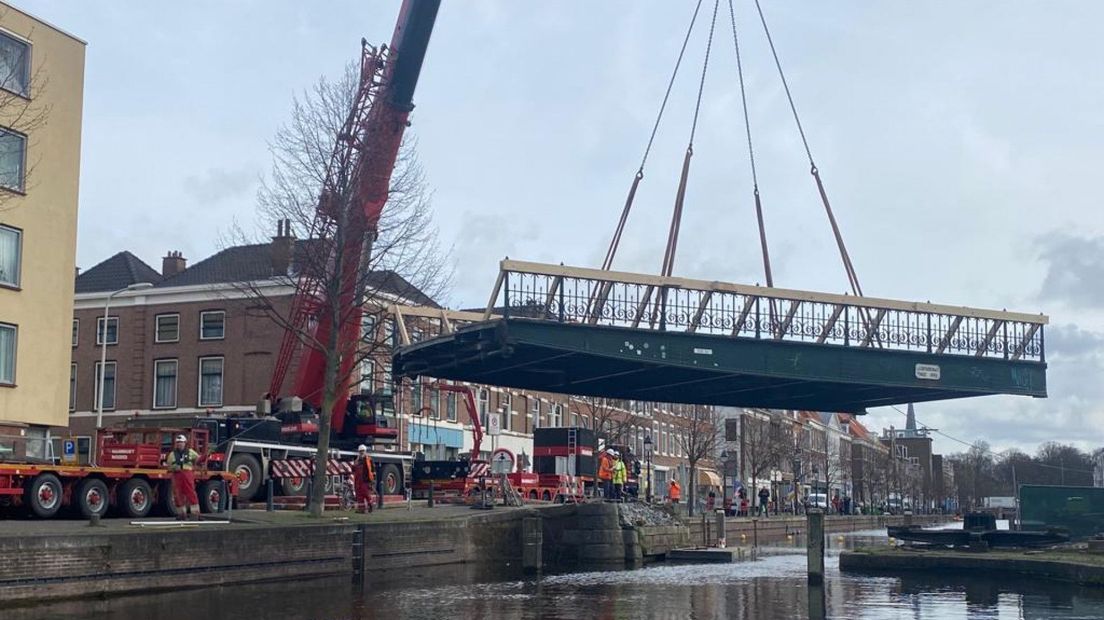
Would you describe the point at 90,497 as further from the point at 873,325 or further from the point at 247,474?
the point at 873,325

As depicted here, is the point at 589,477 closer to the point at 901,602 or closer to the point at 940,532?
the point at 940,532

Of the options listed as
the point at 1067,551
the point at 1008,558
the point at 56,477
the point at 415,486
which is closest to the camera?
the point at 56,477

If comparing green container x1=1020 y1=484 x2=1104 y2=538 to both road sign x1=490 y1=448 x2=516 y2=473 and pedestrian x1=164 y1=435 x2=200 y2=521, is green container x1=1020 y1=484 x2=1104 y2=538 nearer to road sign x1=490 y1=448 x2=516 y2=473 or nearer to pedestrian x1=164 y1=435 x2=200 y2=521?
road sign x1=490 y1=448 x2=516 y2=473

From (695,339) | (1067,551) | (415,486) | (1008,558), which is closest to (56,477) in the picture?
(695,339)

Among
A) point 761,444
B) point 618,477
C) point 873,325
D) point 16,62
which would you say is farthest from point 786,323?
point 761,444

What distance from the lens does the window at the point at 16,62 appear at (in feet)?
108

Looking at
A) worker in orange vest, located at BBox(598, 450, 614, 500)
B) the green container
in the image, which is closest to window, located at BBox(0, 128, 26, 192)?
worker in orange vest, located at BBox(598, 450, 614, 500)

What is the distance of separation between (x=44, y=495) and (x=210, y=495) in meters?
4.63

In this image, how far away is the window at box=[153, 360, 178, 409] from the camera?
56656mm

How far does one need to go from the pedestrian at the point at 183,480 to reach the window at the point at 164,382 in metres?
31.7

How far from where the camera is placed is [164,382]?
2237 inches

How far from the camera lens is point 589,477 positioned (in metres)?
44.7

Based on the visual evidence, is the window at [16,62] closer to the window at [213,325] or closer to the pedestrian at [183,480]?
the pedestrian at [183,480]

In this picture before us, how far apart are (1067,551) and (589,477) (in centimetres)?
1825
